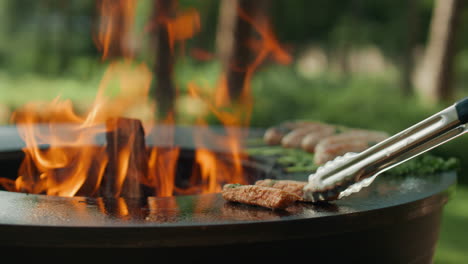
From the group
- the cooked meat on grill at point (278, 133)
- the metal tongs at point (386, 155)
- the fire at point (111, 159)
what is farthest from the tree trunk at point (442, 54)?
the metal tongs at point (386, 155)

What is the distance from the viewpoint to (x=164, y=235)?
192 centimetres

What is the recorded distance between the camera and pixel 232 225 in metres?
1.97

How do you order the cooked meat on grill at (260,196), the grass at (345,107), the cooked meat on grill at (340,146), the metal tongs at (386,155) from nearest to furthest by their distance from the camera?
the metal tongs at (386,155)
the cooked meat on grill at (260,196)
the cooked meat on grill at (340,146)
the grass at (345,107)

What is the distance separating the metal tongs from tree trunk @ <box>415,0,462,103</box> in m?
7.78

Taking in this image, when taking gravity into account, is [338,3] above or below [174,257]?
above

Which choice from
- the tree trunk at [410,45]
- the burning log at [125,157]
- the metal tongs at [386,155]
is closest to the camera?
the metal tongs at [386,155]

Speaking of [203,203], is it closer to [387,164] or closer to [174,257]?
[174,257]

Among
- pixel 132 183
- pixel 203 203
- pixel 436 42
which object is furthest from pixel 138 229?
pixel 436 42

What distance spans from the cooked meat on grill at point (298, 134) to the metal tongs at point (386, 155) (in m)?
1.37

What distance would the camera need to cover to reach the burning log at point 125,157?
9.14 feet

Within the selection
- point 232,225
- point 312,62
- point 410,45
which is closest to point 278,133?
point 232,225

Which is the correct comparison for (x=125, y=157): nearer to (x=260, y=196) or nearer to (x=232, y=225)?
(x=260, y=196)

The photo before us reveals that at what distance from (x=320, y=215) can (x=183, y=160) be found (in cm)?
182

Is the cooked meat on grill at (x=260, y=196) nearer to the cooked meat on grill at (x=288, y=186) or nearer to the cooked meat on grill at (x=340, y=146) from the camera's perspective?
the cooked meat on grill at (x=288, y=186)
